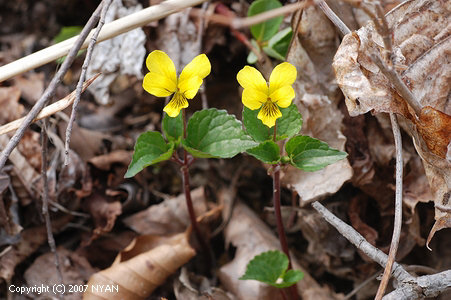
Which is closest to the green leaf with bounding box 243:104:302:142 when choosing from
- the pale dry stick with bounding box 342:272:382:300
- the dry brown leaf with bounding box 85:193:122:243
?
the pale dry stick with bounding box 342:272:382:300

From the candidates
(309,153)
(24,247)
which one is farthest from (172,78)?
(24,247)

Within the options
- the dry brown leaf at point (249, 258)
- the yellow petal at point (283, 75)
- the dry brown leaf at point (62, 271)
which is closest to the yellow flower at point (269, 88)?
the yellow petal at point (283, 75)

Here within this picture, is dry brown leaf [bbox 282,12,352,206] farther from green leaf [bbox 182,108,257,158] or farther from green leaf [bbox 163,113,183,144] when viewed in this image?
green leaf [bbox 163,113,183,144]

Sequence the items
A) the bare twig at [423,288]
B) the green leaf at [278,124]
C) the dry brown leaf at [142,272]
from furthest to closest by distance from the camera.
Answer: the dry brown leaf at [142,272] → the green leaf at [278,124] → the bare twig at [423,288]

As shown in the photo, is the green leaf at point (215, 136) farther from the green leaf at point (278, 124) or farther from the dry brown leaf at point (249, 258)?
the dry brown leaf at point (249, 258)

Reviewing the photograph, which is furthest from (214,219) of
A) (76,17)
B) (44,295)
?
(76,17)

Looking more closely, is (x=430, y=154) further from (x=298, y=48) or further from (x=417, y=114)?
(x=298, y=48)
